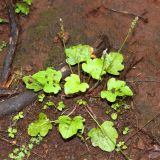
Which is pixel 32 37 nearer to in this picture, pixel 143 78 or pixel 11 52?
pixel 11 52

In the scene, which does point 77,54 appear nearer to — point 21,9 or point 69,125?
point 69,125

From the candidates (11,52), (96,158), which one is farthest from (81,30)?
(96,158)

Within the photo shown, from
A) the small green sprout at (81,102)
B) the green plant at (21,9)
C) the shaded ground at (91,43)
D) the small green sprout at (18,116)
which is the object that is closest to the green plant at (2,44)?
the shaded ground at (91,43)

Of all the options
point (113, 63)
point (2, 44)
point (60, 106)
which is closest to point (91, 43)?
point (113, 63)

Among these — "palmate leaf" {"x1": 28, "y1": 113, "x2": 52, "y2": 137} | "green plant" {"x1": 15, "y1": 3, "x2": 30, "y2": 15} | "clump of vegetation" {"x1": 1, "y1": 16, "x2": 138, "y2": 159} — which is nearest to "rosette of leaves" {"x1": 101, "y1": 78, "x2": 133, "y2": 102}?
"clump of vegetation" {"x1": 1, "y1": 16, "x2": 138, "y2": 159}

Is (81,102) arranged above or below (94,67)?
below
